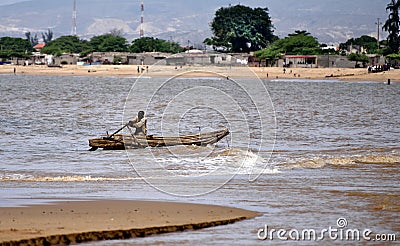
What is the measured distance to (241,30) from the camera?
172 meters

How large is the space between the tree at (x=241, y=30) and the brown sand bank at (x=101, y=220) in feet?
501

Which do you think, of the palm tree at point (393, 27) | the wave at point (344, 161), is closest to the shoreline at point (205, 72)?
the palm tree at point (393, 27)

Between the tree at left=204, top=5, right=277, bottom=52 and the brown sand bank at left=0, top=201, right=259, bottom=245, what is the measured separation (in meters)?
153

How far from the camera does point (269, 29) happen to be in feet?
611

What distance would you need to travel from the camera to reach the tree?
16788cm

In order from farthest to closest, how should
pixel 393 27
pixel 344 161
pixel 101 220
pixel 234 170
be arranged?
pixel 393 27 → pixel 344 161 → pixel 234 170 → pixel 101 220

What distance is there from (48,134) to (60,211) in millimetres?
19284

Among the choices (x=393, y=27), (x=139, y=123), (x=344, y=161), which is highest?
(x=393, y=27)

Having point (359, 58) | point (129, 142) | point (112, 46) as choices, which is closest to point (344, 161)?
point (129, 142)

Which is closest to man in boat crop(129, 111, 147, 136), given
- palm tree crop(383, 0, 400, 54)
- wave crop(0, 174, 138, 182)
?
wave crop(0, 174, 138, 182)

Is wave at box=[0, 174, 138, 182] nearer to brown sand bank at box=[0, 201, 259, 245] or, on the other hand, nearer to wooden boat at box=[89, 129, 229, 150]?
brown sand bank at box=[0, 201, 259, 245]

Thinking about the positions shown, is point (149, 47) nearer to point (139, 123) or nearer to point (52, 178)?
point (139, 123)

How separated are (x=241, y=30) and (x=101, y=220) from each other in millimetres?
160912

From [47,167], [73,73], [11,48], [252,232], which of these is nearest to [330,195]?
[252,232]
